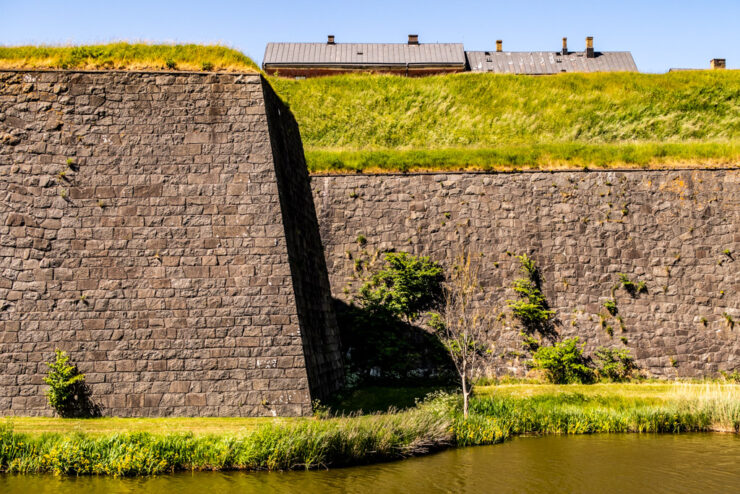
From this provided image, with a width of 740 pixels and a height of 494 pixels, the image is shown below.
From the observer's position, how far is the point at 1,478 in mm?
10539

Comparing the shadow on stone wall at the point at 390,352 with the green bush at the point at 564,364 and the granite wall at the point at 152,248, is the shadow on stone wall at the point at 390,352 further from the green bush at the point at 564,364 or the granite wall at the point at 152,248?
the granite wall at the point at 152,248

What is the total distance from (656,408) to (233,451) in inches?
401

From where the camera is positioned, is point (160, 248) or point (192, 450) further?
point (160, 248)

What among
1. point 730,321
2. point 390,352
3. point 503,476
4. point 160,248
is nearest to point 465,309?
point 390,352

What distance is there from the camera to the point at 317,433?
11.7 meters

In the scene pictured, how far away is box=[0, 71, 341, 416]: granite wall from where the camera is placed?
1300 cm

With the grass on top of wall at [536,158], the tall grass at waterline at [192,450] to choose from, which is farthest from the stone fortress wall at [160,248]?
the grass on top of wall at [536,158]

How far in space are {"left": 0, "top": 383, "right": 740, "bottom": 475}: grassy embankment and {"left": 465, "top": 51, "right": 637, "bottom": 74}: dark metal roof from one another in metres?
35.1

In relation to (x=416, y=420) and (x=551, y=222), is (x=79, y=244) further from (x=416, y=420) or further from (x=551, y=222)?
(x=551, y=222)

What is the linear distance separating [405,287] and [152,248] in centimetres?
870

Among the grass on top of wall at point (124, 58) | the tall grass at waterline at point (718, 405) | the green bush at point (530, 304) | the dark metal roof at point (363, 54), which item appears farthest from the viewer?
the dark metal roof at point (363, 54)

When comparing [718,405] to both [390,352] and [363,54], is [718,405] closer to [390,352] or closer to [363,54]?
[390,352]

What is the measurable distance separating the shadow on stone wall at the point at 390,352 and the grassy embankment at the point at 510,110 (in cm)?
647

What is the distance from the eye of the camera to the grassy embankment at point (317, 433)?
Result: 1093cm
